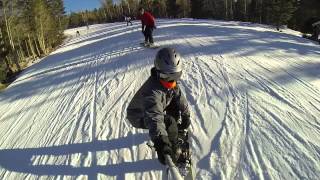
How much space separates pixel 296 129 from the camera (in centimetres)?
672

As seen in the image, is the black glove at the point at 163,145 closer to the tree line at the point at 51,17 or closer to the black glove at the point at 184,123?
the black glove at the point at 184,123

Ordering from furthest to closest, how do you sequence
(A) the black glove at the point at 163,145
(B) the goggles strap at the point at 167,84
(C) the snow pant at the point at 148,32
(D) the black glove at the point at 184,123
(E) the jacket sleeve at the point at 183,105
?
(C) the snow pant at the point at 148,32, (D) the black glove at the point at 184,123, (E) the jacket sleeve at the point at 183,105, (B) the goggles strap at the point at 167,84, (A) the black glove at the point at 163,145

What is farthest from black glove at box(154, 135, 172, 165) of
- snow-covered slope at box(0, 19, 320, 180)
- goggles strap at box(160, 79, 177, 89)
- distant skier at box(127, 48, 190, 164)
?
snow-covered slope at box(0, 19, 320, 180)

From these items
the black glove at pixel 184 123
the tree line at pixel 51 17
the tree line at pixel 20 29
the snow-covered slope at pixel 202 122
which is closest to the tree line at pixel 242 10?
the tree line at pixel 51 17

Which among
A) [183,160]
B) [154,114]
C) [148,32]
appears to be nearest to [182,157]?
[183,160]

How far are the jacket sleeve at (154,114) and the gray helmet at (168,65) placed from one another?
0.94ft

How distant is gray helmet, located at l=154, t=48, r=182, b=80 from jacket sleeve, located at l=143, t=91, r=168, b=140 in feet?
0.94

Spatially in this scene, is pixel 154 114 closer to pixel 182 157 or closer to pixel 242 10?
pixel 182 157

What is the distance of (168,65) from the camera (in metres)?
4.57

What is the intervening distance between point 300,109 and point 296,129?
1073 mm

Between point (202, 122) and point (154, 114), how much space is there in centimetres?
320

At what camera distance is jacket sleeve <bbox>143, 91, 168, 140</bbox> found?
14.9 feet

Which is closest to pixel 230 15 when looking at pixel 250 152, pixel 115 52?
pixel 115 52

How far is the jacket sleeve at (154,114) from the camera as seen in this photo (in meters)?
4.54
